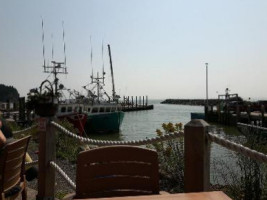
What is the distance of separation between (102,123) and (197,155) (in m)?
26.7

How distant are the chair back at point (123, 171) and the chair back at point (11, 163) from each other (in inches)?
35.3

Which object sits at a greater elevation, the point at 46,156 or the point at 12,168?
the point at 12,168

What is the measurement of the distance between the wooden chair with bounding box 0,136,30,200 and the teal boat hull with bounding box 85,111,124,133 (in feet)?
83.7

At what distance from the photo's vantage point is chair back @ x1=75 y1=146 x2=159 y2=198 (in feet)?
6.64

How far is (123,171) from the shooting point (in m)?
2.07

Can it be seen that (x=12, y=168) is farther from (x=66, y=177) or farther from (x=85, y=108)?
(x=85, y=108)

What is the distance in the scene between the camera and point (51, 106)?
13.9 ft

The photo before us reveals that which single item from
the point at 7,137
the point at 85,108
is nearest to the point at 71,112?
the point at 85,108

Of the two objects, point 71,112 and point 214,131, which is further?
point 214,131

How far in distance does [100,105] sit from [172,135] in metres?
27.5

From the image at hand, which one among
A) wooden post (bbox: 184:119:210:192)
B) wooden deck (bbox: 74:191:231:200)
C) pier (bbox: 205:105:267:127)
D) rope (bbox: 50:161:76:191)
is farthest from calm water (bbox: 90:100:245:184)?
wooden deck (bbox: 74:191:231:200)

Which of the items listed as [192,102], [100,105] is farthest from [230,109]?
[192,102]

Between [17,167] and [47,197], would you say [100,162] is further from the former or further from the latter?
[47,197]

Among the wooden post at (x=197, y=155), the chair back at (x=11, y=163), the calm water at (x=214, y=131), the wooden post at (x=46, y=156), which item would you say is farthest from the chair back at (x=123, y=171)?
the calm water at (x=214, y=131)
